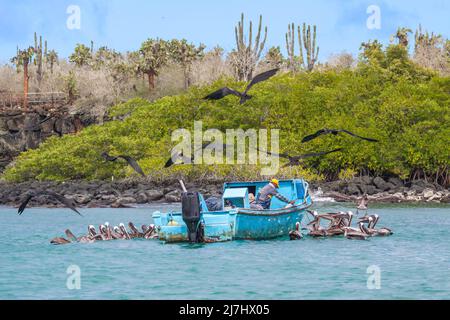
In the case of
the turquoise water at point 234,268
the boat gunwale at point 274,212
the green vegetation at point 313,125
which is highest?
the green vegetation at point 313,125

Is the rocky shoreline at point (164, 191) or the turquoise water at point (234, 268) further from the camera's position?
the rocky shoreline at point (164, 191)

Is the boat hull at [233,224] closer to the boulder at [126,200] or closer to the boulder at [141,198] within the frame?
the boulder at [126,200]

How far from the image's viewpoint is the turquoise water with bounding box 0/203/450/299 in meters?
22.2

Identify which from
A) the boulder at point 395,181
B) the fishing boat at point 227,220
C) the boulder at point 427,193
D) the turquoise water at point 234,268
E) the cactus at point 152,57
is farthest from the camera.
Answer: the cactus at point 152,57

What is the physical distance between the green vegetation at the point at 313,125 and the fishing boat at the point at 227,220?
93.0 ft

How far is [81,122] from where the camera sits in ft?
277

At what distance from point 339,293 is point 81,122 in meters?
65.1

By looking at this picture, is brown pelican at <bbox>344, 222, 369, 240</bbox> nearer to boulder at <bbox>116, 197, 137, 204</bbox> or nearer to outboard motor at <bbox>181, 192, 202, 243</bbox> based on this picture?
outboard motor at <bbox>181, 192, 202, 243</bbox>

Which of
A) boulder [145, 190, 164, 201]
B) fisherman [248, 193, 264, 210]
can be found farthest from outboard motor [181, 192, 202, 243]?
boulder [145, 190, 164, 201]

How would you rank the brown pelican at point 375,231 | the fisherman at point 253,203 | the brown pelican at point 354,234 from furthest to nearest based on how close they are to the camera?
the brown pelican at point 375,231 → the brown pelican at point 354,234 → the fisherman at point 253,203

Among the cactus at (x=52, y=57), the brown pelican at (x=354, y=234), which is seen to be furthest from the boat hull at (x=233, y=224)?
the cactus at (x=52, y=57)

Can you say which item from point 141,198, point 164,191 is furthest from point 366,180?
point 141,198

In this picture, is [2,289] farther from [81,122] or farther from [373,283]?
[81,122]

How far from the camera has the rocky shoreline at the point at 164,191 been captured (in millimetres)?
55219
